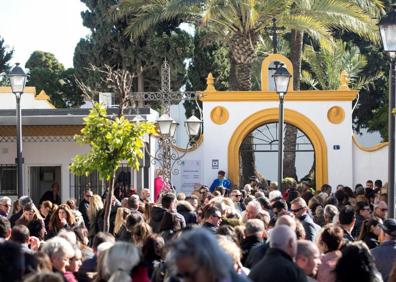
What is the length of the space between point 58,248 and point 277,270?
2.05 meters

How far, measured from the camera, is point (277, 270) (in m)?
6.95

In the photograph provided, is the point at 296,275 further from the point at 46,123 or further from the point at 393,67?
the point at 46,123

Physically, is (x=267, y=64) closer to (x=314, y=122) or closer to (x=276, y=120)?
(x=276, y=120)

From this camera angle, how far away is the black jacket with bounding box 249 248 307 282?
6.92 m

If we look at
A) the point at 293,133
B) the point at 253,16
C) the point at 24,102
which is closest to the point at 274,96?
the point at 253,16

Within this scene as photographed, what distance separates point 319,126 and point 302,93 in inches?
44.4

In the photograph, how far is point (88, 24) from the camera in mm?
40656

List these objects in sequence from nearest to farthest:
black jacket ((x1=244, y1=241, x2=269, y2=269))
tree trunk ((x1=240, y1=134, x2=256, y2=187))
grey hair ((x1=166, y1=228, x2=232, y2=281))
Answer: grey hair ((x1=166, y1=228, x2=232, y2=281)) < black jacket ((x1=244, y1=241, x2=269, y2=269)) < tree trunk ((x1=240, y1=134, x2=256, y2=187))

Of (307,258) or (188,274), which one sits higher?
(188,274)

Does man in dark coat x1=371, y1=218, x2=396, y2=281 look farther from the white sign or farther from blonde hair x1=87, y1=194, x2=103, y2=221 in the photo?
the white sign

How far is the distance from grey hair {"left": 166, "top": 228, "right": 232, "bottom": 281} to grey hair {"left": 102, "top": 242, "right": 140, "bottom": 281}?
1.67 m

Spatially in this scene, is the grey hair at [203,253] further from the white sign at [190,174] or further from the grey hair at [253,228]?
the white sign at [190,174]

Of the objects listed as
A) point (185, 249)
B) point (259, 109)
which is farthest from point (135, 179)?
point (185, 249)

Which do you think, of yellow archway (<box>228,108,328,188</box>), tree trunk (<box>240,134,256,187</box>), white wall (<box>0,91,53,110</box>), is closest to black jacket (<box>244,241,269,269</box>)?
yellow archway (<box>228,108,328,188</box>)
